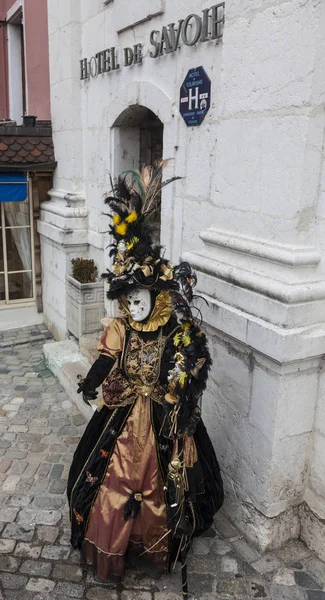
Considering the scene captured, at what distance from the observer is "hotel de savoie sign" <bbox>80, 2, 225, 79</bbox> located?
12.1ft

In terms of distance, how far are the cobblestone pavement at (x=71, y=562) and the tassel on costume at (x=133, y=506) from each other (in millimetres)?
440

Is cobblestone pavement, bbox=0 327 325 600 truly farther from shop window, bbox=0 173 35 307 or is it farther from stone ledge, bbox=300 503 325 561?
shop window, bbox=0 173 35 307

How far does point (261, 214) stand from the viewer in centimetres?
305

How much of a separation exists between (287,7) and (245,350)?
1.94 meters

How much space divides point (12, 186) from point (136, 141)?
216cm

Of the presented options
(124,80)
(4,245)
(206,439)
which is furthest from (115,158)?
(206,439)

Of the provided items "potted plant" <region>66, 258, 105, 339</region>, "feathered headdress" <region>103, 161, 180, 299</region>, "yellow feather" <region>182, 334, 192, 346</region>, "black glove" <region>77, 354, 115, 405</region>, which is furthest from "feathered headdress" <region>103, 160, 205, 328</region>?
"potted plant" <region>66, 258, 105, 339</region>

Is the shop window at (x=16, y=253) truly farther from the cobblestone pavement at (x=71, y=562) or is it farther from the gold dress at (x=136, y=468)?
the gold dress at (x=136, y=468)

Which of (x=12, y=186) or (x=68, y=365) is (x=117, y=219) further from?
(x=12, y=186)

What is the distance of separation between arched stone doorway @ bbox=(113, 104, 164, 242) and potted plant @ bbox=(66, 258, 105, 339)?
111 centimetres

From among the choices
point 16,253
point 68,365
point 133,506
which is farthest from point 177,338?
point 16,253

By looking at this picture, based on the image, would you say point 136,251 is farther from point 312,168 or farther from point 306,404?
point 306,404

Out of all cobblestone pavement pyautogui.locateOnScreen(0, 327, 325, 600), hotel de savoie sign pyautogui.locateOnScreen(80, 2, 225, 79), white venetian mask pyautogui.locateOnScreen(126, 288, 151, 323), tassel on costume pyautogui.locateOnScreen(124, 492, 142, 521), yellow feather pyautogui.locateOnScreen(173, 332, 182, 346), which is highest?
hotel de savoie sign pyautogui.locateOnScreen(80, 2, 225, 79)

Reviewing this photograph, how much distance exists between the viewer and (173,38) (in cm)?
420
